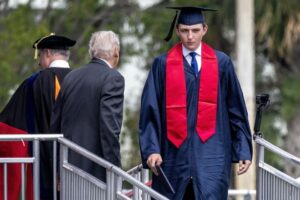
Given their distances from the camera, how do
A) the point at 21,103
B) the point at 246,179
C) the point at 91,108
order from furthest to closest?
1. the point at 246,179
2. the point at 21,103
3. the point at 91,108

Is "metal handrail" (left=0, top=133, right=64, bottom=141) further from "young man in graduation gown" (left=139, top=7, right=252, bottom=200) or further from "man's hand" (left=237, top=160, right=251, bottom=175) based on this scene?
"man's hand" (left=237, top=160, right=251, bottom=175)

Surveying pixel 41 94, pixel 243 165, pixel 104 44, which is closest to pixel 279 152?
pixel 243 165

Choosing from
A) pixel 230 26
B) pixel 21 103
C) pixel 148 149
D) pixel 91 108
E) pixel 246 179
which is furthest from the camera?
pixel 230 26

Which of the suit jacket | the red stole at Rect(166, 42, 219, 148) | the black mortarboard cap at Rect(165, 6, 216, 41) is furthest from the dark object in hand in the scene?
the black mortarboard cap at Rect(165, 6, 216, 41)

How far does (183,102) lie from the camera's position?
10344 mm

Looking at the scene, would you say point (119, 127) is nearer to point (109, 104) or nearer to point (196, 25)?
point (109, 104)

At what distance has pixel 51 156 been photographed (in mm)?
11539

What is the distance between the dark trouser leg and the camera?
10383mm

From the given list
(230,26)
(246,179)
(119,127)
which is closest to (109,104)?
(119,127)

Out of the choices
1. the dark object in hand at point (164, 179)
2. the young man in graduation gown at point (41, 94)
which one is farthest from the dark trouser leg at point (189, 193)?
the young man in graduation gown at point (41, 94)

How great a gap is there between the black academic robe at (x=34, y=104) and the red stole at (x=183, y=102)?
1.73 meters

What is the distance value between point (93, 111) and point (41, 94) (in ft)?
3.40

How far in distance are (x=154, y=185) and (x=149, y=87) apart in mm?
654

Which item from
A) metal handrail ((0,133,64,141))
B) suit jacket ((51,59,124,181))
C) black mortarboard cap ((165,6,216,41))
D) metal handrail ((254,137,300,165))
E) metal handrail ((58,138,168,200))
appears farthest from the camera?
suit jacket ((51,59,124,181))
